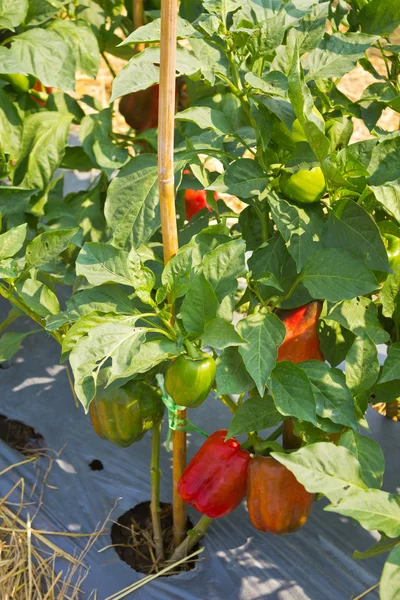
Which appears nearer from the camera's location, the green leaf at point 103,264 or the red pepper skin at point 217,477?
the green leaf at point 103,264

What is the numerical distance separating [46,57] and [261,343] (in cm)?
63

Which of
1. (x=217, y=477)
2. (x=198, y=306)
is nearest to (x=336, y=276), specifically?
(x=198, y=306)

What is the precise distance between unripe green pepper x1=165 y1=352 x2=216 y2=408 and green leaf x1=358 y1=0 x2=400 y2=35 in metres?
0.49

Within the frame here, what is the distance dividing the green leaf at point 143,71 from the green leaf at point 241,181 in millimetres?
118

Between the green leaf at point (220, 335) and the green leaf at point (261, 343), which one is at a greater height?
the green leaf at point (220, 335)

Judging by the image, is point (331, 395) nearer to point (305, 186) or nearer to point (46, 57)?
point (305, 186)

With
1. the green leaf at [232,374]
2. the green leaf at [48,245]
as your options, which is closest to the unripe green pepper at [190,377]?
the green leaf at [232,374]

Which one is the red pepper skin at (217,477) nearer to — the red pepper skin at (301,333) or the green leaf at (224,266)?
the red pepper skin at (301,333)

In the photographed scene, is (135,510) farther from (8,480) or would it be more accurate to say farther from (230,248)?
(230,248)

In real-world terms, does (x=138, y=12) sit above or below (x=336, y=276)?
above

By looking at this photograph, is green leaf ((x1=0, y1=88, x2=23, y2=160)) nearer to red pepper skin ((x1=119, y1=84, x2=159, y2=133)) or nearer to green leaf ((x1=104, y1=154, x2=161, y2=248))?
red pepper skin ((x1=119, y1=84, x2=159, y2=133))

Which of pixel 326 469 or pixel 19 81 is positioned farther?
pixel 19 81

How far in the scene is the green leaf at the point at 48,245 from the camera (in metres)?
0.95

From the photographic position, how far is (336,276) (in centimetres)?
85
